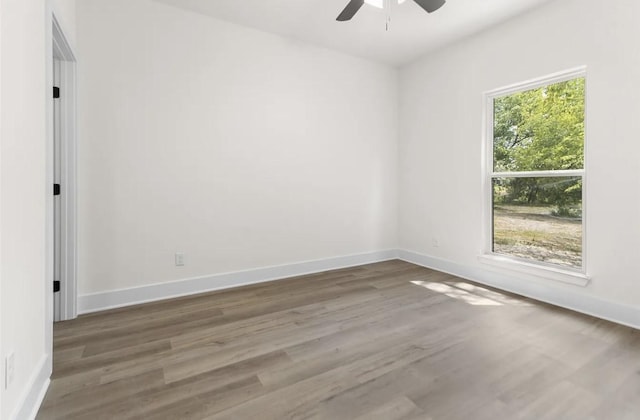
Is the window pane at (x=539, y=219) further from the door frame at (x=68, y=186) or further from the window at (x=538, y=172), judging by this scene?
the door frame at (x=68, y=186)

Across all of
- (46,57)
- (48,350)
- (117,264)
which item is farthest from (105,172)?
(48,350)

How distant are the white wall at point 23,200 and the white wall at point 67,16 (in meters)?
0.37

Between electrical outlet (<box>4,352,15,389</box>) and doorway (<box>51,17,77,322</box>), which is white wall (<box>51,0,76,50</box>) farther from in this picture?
electrical outlet (<box>4,352,15,389</box>)

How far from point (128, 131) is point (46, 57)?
111cm

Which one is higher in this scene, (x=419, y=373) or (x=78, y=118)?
(x=78, y=118)

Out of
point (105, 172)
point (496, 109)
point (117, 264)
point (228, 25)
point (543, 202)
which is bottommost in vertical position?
point (117, 264)

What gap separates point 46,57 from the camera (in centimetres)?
171

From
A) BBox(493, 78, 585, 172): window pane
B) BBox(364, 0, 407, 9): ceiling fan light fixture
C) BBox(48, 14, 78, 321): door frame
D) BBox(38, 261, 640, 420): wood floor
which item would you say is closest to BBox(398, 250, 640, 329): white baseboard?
BBox(38, 261, 640, 420): wood floor

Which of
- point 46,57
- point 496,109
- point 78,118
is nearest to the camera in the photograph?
point 46,57

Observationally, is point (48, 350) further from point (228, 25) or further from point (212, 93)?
point (228, 25)

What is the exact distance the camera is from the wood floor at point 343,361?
1.52 meters

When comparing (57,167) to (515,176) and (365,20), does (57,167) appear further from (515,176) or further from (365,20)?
(515,176)

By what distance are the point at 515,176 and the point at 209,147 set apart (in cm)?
330

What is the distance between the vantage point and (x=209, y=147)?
10.4ft
